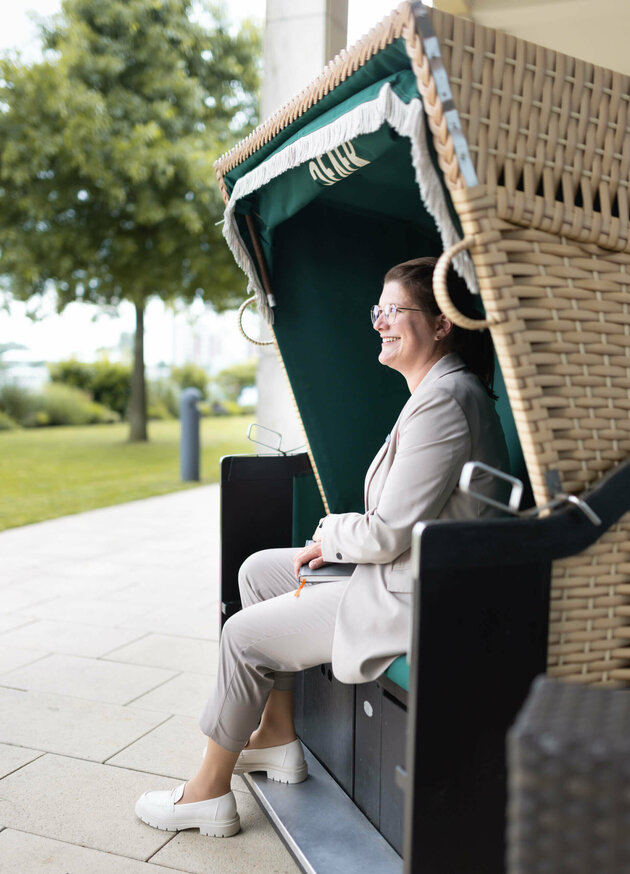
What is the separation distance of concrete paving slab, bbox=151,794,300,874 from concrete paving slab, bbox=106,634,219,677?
138 centimetres

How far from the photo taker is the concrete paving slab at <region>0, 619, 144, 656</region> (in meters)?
4.09

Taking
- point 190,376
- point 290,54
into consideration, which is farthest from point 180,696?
point 190,376

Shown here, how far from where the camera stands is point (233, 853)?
233 centimetres

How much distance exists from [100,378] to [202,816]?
64.6ft

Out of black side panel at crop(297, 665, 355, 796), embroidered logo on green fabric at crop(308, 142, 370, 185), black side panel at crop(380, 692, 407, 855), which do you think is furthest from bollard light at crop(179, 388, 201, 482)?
black side panel at crop(380, 692, 407, 855)

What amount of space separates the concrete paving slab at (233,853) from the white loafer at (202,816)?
0.08 ft

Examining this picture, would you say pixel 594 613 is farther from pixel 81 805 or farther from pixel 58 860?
pixel 81 805

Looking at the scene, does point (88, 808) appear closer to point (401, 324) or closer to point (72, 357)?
point (401, 324)

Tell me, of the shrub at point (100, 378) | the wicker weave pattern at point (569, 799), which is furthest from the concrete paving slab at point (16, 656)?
the shrub at point (100, 378)

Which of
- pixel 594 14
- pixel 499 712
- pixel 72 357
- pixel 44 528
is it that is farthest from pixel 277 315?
pixel 72 357

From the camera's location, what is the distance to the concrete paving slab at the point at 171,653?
12.8 ft

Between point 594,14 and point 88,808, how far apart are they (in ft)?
14.5

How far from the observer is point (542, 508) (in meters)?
1.63

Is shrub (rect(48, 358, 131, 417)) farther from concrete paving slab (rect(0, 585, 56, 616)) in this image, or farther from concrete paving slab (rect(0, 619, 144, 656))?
concrete paving slab (rect(0, 619, 144, 656))
